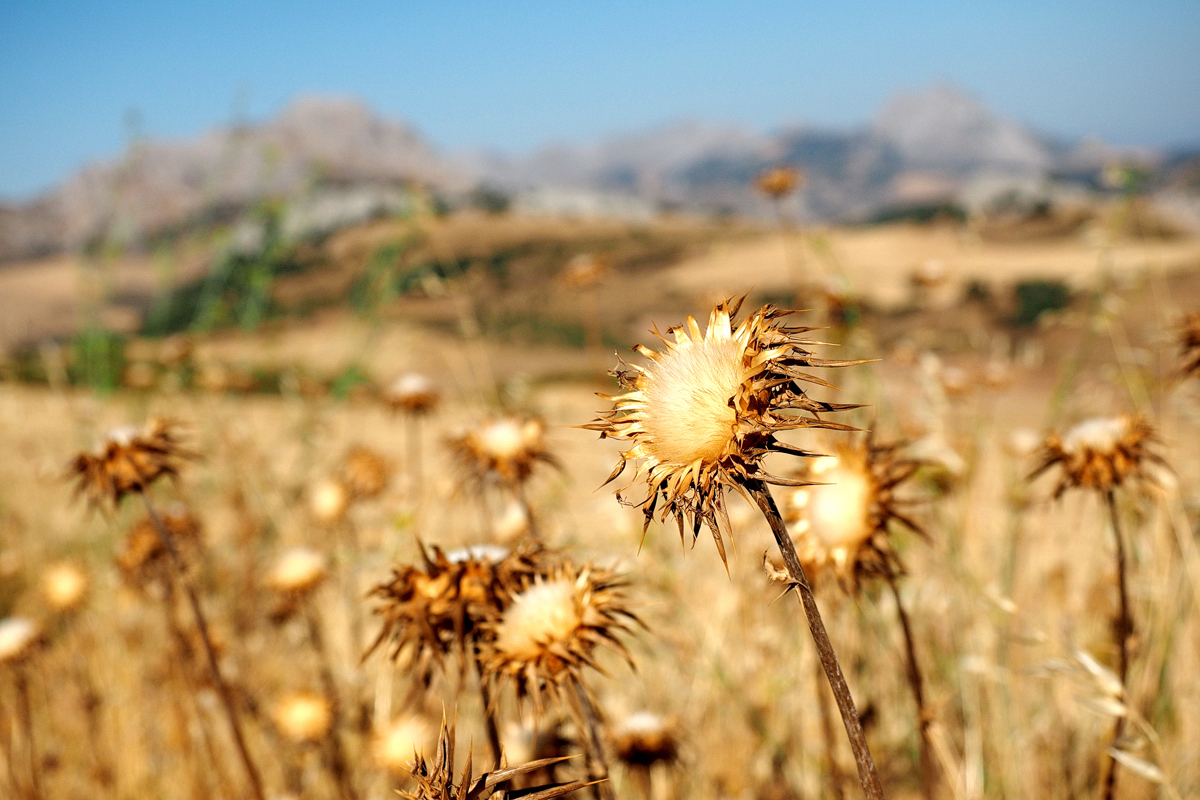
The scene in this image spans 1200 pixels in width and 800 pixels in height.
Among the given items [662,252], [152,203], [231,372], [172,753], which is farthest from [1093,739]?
[662,252]

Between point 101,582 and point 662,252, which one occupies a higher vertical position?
point 662,252

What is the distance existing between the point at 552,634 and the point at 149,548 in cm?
269

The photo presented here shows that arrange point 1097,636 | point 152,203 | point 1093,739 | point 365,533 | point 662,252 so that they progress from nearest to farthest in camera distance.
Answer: point 1093,739 → point 1097,636 → point 365,533 → point 152,203 → point 662,252

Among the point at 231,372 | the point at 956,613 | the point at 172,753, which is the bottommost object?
the point at 172,753

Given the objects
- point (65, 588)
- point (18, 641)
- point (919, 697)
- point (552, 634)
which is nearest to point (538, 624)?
point (552, 634)

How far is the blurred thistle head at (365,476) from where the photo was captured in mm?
4918

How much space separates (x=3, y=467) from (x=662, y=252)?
32.7m

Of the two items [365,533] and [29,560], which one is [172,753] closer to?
[365,533]

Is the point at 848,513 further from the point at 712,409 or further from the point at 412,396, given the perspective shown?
the point at 412,396

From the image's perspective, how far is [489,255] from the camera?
118 ft

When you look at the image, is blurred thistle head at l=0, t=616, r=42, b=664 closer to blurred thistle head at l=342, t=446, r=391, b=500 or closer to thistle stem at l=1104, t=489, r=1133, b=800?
blurred thistle head at l=342, t=446, r=391, b=500

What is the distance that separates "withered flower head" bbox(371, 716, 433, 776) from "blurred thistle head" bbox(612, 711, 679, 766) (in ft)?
2.42

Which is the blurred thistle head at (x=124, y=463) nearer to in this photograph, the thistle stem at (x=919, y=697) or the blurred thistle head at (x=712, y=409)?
the blurred thistle head at (x=712, y=409)

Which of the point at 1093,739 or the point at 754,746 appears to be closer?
the point at 1093,739
